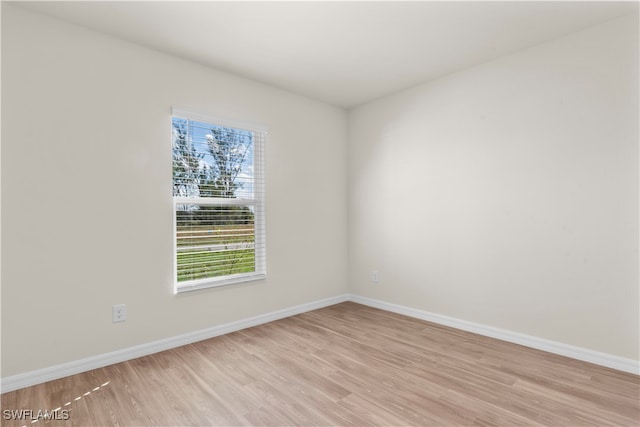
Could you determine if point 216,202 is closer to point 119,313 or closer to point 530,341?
point 119,313

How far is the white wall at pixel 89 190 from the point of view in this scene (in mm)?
2199

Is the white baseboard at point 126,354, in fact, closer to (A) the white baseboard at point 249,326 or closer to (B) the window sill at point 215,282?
(A) the white baseboard at point 249,326

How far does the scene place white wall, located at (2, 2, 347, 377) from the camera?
86.6 inches

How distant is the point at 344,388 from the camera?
2.15 m

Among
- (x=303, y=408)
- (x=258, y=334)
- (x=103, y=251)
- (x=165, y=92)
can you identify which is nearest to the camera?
(x=303, y=408)

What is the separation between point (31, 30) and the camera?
7.40 feet

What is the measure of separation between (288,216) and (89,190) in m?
1.87

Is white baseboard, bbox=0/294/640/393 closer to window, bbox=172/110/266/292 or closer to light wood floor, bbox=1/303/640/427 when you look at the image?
light wood floor, bbox=1/303/640/427

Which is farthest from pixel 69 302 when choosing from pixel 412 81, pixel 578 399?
pixel 412 81

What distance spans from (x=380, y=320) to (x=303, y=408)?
5.82 feet

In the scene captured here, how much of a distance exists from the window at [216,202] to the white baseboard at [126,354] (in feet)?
1.37

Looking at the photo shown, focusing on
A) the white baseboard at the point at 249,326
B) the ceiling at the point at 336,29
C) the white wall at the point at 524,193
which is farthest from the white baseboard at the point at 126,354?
the ceiling at the point at 336,29

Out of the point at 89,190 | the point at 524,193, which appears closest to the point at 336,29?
the point at 524,193

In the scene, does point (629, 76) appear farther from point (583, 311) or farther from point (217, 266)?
point (217, 266)
